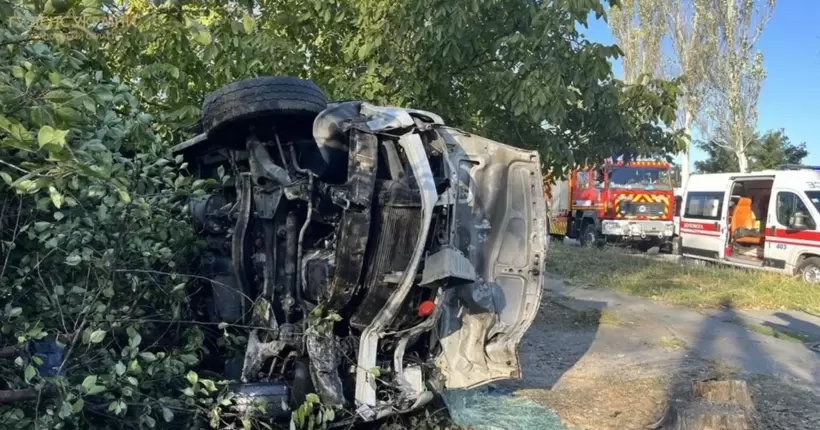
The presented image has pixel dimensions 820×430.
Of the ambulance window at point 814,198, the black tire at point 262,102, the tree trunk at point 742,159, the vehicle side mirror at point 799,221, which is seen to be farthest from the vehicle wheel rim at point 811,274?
the tree trunk at point 742,159

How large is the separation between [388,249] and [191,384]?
1223 millimetres

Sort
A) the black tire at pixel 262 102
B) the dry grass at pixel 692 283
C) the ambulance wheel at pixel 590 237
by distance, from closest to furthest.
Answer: the black tire at pixel 262 102 → the dry grass at pixel 692 283 → the ambulance wheel at pixel 590 237

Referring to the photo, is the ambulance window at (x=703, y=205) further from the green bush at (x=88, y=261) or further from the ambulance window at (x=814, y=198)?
the green bush at (x=88, y=261)

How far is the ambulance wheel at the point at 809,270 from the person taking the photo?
12.2m

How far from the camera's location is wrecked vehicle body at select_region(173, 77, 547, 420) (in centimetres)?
397

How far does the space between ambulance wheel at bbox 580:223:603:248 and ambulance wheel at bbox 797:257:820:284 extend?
7.57 m

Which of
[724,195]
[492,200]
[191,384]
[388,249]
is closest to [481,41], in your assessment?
[492,200]

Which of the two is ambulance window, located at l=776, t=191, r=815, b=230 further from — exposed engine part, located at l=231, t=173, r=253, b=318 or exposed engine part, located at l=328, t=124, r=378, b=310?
exposed engine part, located at l=231, t=173, r=253, b=318

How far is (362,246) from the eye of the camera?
3947 mm

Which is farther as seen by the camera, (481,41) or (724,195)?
Result: (724,195)

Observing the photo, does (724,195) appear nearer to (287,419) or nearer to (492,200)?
(492,200)

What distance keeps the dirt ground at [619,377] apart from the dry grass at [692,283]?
2.36m

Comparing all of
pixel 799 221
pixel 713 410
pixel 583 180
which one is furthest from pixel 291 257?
pixel 583 180

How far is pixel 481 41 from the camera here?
21.5ft
